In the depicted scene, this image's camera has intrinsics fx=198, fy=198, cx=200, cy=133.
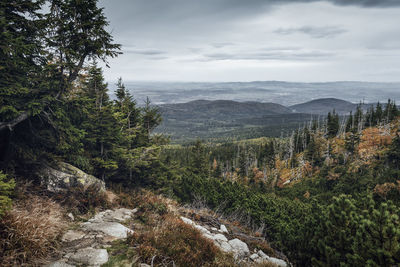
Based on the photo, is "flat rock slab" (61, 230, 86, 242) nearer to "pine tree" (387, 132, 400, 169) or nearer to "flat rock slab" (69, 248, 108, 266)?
"flat rock slab" (69, 248, 108, 266)

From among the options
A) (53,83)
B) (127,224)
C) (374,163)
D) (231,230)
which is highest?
(53,83)

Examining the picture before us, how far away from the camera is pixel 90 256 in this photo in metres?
5.61

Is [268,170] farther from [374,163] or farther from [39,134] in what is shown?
[39,134]

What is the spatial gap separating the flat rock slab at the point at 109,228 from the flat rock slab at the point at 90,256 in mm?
1123

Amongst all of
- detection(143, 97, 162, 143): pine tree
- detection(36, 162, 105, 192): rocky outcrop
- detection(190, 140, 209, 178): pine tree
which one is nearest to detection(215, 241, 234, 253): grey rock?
detection(36, 162, 105, 192): rocky outcrop

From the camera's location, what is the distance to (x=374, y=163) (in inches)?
1935

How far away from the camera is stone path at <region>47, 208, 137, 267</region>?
5391 millimetres

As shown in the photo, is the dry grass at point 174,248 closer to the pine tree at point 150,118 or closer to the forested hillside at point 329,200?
the forested hillside at point 329,200

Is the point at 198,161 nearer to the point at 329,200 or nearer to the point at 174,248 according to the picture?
the point at 329,200

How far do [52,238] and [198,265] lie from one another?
451 centimetres

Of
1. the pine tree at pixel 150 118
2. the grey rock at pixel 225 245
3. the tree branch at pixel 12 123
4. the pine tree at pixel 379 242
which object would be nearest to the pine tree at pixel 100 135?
the tree branch at pixel 12 123

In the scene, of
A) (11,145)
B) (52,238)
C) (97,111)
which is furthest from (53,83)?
(52,238)

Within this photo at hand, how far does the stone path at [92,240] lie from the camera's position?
17.7ft

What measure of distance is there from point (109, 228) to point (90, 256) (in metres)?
2.00
